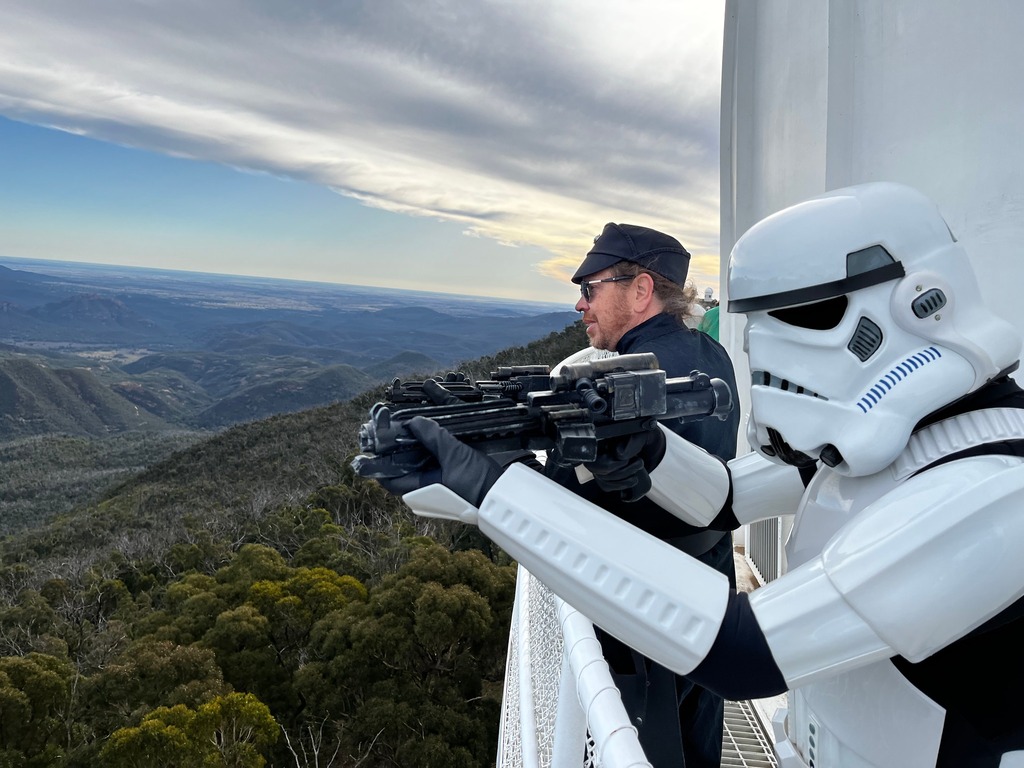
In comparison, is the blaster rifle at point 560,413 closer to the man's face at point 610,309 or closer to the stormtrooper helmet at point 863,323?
the stormtrooper helmet at point 863,323

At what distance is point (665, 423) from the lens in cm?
276

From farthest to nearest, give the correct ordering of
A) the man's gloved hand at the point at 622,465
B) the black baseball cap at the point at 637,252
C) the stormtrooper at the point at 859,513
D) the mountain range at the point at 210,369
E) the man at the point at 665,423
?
1. the mountain range at the point at 210,369
2. the black baseball cap at the point at 637,252
3. the man at the point at 665,423
4. the man's gloved hand at the point at 622,465
5. the stormtrooper at the point at 859,513

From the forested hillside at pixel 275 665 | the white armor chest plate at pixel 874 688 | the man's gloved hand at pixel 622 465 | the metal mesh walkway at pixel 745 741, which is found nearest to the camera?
the white armor chest plate at pixel 874 688

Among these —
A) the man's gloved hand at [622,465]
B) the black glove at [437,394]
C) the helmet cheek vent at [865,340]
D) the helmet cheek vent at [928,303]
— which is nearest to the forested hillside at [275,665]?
the black glove at [437,394]

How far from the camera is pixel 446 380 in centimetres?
213

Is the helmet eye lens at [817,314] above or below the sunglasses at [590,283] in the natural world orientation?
below

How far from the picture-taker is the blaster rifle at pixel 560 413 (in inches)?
69.0

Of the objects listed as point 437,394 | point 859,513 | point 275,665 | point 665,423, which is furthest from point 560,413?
point 275,665

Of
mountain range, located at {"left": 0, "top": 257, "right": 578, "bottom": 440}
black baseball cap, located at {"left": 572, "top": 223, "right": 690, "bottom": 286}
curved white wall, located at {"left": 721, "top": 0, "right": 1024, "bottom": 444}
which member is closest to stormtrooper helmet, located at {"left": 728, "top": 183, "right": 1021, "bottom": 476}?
black baseball cap, located at {"left": 572, "top": 223, "right": 690, "bottom": 286}

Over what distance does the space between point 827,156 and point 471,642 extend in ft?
31.7

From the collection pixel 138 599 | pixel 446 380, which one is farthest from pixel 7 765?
pixel 446 380

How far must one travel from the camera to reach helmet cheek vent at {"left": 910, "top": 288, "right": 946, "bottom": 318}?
1.62m

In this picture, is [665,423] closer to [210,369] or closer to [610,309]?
[610,309]

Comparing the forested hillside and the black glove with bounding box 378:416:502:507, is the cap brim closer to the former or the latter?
the black glove with bounding box 378:416:502:507
